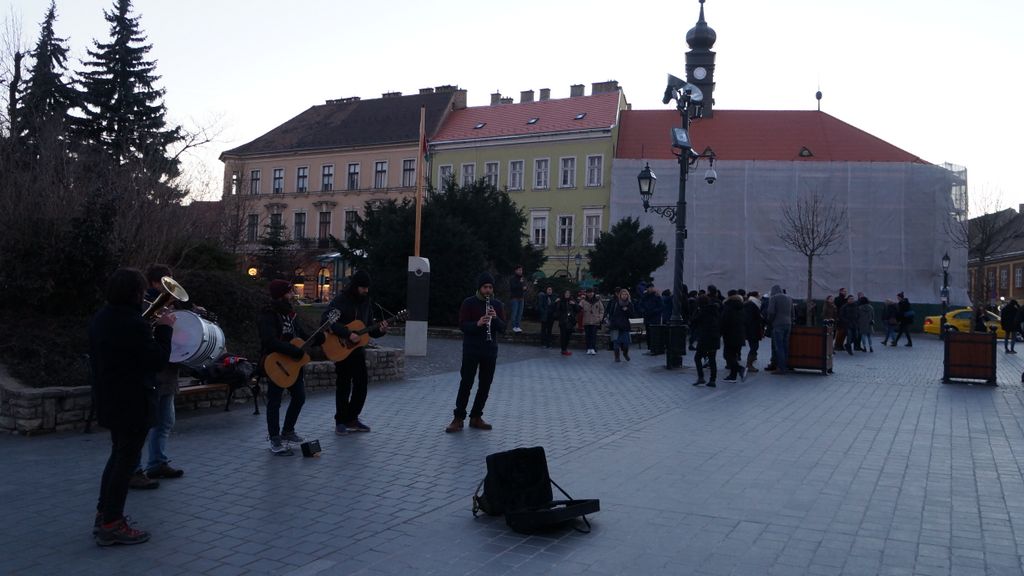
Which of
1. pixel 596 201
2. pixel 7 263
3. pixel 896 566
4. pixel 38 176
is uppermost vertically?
pixel 596 201

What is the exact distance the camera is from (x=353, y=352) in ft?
30.7

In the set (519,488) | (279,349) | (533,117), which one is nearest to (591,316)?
(279,349)

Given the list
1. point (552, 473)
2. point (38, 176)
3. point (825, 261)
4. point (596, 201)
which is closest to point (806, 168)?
point (825, 261)

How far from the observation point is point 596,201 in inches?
2312

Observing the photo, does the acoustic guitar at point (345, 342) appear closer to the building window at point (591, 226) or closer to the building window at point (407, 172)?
the building window at point (591, 226)

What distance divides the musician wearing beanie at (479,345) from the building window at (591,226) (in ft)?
160

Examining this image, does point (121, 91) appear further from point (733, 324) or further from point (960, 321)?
point (960, 321)

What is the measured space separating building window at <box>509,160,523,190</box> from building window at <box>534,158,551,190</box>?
1.25 meters

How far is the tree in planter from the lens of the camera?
134 feet

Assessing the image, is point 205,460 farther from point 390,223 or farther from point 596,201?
point 596,201

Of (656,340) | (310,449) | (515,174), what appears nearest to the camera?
(310,449)

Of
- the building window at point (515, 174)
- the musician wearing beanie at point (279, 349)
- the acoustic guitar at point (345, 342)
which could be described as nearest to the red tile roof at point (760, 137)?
the building window at point (515, 174)

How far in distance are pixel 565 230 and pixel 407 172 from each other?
1447 cm

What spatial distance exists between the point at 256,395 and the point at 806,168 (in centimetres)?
4628
